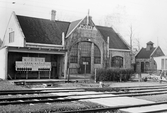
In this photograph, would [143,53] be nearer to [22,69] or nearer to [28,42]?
[28,42]

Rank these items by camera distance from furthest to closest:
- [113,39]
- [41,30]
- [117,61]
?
[113,39] → [117,61] → [41,30]

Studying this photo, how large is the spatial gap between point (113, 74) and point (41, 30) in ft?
47.3

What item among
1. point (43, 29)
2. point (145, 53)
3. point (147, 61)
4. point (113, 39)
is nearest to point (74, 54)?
point (43, 29)

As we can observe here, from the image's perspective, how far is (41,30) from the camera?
3669 centimetres

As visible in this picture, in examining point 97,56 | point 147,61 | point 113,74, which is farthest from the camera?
point 147,61

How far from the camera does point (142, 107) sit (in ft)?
37.7

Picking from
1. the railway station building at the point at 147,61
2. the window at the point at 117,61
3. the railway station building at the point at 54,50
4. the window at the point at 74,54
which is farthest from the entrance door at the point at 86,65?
the railway station building at the point at 147,61

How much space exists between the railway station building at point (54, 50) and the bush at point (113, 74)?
159 centimetres

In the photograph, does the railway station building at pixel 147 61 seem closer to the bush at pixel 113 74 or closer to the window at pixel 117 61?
the window at pixel 117 61

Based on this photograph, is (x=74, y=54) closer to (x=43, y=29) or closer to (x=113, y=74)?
(x=43, y=29)

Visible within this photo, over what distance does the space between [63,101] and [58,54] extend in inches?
687

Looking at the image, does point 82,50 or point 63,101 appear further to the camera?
point 82,50

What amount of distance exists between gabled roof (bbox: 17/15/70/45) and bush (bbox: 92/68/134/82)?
33.7 feet

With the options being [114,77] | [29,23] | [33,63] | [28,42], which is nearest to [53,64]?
[33,63]
